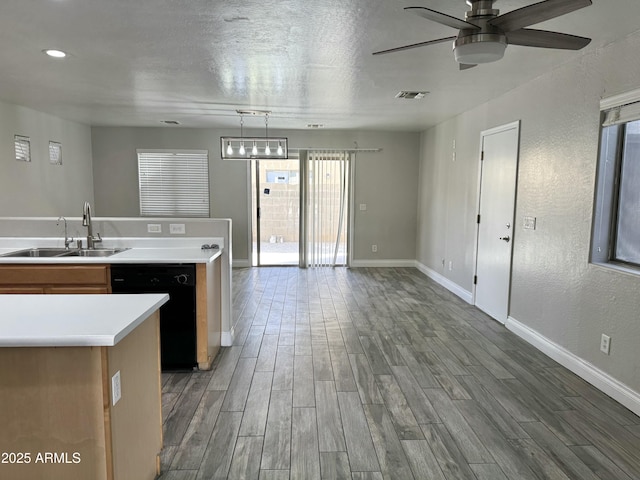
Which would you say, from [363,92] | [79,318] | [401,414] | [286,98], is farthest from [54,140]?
[401,414]

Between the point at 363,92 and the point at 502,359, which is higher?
the point at 363,92

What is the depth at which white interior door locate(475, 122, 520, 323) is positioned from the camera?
4.22 m

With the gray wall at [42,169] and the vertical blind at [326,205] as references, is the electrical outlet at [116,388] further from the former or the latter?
the vertical blind at [326,205]

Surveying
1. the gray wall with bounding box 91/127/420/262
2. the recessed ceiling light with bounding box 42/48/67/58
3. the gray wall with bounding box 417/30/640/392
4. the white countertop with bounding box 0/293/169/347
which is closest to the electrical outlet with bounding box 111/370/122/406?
the white countertop with bounding box 0/293/169/347

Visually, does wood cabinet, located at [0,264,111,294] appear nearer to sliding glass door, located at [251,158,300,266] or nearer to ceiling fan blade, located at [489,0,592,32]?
ceiling fan blade, located at [489,0,592,32]

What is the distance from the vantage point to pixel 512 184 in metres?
4.18

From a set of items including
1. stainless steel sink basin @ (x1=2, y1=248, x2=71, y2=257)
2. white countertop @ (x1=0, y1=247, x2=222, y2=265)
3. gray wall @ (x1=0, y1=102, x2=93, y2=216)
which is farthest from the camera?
gray wall @ (x1=0, y1=102, x2=93, y2=216)

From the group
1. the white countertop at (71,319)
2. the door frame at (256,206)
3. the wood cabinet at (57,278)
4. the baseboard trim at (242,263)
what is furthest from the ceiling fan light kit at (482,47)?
the baseboard trim at (242,263)

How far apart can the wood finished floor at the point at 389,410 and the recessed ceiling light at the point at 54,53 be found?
2.59m

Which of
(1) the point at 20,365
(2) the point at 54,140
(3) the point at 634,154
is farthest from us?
(2) the point at 54,140

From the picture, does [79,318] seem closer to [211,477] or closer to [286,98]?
[211,477]

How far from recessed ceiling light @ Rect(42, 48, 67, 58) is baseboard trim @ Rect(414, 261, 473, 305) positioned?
15.8 feet

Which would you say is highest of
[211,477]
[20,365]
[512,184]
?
[512,184]

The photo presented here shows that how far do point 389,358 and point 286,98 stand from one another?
117 inches
